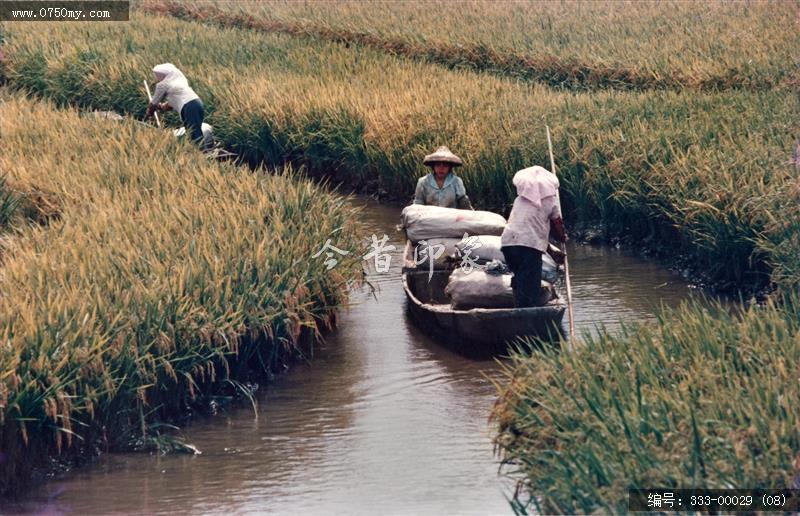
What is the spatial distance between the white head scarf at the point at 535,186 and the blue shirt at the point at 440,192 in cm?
171

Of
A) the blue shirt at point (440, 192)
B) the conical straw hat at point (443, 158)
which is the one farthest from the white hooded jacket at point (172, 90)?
the conical straw hat at point (443, 158)

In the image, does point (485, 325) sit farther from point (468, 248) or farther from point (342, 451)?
point (342, 451)

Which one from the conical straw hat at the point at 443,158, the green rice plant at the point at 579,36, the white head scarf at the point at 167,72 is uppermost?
the green rice plant at the point at 579,36

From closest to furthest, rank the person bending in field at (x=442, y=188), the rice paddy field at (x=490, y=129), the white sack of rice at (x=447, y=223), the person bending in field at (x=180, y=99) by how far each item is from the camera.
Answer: the white sack of rice at (x=447, y=223) < the person bending in field at (x=442, y=188) < the rice paddy field at (x=490, y=129) < the person bending in field at (x=180, y=99)

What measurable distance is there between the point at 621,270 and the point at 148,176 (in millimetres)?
4021

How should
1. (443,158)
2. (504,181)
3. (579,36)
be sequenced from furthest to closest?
1. (579,36)
2. (504,181)
3. (443,158)

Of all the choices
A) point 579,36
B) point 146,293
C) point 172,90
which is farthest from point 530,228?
point 579,36

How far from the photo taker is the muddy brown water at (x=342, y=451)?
5844mm

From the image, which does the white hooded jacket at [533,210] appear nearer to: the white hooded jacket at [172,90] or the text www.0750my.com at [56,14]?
the white hooded jacket at [172,90]

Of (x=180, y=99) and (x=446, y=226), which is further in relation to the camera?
(x=180, y=99)

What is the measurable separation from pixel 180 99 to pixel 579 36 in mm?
8482

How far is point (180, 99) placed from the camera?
42.1ft

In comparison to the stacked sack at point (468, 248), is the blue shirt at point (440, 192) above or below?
above

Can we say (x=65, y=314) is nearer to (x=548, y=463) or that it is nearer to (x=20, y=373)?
(x=20, y=373)
